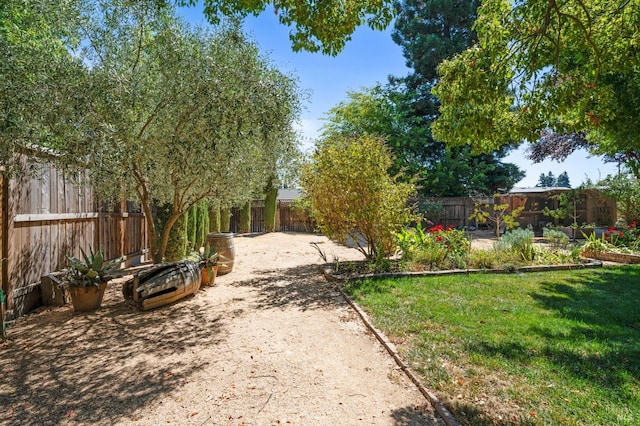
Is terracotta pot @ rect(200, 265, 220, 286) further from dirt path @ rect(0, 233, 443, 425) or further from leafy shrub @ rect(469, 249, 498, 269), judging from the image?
leafy shrub @ rect(469, 249, 498, 269)

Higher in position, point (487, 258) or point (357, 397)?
point (487, 258)

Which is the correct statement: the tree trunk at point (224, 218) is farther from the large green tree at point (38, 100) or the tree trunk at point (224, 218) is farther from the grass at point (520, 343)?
the large green tree at point (38, 100)

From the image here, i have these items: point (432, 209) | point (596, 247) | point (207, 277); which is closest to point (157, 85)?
point (207, 277)

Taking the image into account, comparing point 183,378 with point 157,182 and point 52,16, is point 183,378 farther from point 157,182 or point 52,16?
point 52,16

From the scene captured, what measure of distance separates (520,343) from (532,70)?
10.8ft

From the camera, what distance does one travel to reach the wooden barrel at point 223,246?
7.02 meters

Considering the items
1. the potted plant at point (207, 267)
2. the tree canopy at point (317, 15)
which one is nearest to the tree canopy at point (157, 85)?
the tree canopy at point (317, 15)

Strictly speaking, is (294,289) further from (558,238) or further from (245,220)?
(245,220)

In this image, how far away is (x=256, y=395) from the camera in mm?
2535

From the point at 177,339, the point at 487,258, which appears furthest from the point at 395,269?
the point at 177,339

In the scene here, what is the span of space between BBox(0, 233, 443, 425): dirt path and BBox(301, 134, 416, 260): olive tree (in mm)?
2363

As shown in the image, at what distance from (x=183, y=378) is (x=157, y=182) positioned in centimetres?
352

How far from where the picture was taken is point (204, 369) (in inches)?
117

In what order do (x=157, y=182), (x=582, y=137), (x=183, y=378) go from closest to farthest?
(x=183, y=378) < (x=157, y=182) < (x=582, y=137)
